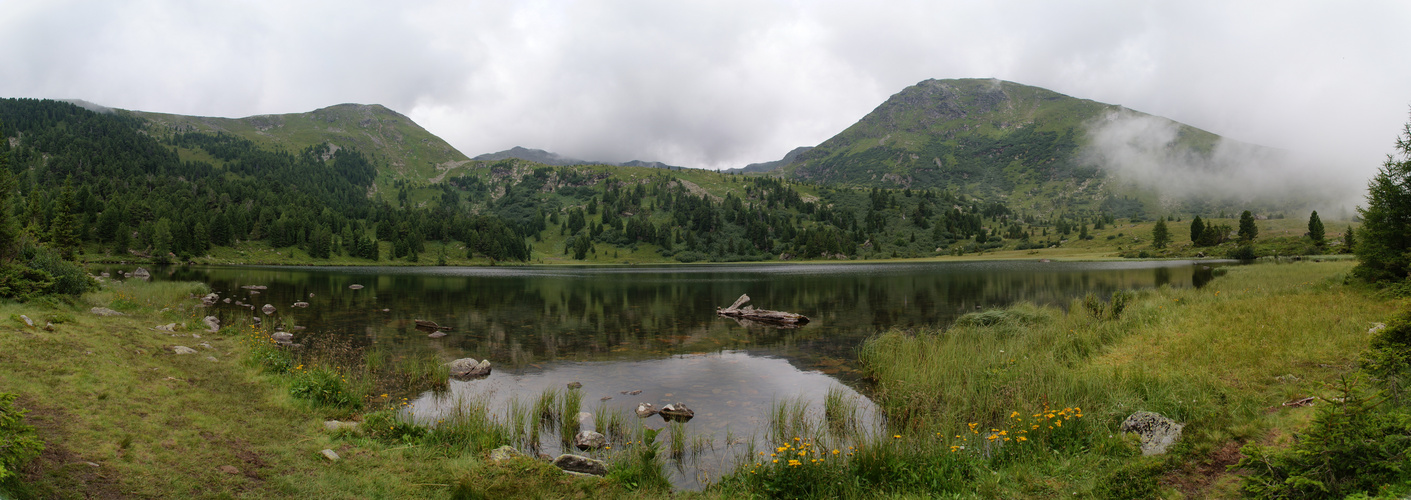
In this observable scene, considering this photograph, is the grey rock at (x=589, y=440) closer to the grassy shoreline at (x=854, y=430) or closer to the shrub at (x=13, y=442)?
the grassy shoreline at (x=854, y=430)

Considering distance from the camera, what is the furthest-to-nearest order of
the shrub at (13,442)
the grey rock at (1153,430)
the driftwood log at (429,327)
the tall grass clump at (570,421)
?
the driftwood log at (429,327)
the tall grass clump at (570,421)
the grey rock at (1153,430)
the shrub at (13,442)

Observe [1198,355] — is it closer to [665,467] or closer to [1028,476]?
[1028,476]

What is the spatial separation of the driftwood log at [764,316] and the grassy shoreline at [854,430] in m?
17.7

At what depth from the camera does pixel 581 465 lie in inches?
457

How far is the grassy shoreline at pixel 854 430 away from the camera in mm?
8938

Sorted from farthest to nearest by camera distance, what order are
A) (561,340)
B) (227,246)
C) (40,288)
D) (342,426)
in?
(227,246)
(561,340)
(40,288)
(342,426)

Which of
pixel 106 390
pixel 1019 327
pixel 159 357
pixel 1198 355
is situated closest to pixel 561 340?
pixel 159 357

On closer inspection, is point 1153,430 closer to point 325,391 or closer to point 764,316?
point 325,391

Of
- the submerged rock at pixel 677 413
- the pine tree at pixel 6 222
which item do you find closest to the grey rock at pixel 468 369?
the submerged rock at pixel 677 413

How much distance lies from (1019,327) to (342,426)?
2725 centimetres

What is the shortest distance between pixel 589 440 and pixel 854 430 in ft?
22.1

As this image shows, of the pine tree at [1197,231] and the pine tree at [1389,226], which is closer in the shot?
the pine tree at [1389,226]

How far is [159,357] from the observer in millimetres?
16750

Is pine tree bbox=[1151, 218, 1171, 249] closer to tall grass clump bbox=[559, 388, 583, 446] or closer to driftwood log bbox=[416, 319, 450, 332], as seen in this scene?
driftwood log bbox=[416, 319, 450, 332]
